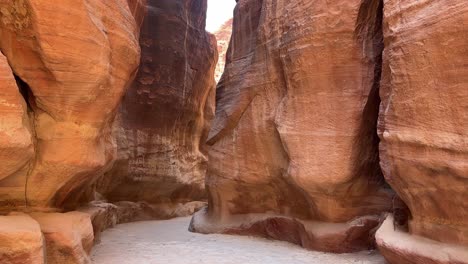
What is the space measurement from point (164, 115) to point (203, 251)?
268 inches

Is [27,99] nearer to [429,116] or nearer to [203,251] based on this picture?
[203,251]

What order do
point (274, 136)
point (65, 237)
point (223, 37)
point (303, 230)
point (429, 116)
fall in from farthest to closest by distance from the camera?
1. point (223, 37)
2. point (274, 136)
3. point (303, 230)
4. point (65, 237)
5. point (429, 116)

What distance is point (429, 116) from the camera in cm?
483

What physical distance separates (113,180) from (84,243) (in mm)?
6151

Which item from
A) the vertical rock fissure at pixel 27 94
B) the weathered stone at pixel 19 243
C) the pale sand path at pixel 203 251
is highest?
the vertical rock fissure at pixel 27 94

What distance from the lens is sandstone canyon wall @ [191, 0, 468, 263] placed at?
4688 millimetres

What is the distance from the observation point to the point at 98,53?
5457 millimetres

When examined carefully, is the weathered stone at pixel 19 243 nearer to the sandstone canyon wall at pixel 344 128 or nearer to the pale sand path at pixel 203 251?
the pale sand path at pixel 203 251

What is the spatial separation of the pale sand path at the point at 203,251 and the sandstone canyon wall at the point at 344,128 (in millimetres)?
447

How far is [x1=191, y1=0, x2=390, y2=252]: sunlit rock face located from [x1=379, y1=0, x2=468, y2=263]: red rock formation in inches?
47.9

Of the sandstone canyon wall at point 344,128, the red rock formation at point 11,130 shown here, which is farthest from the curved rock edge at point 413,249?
the red rock formation at point 11,130

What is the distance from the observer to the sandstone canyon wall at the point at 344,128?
469cm

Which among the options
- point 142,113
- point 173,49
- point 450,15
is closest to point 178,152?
point 142,113

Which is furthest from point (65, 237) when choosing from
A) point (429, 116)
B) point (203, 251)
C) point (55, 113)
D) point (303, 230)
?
point (429, 116)
